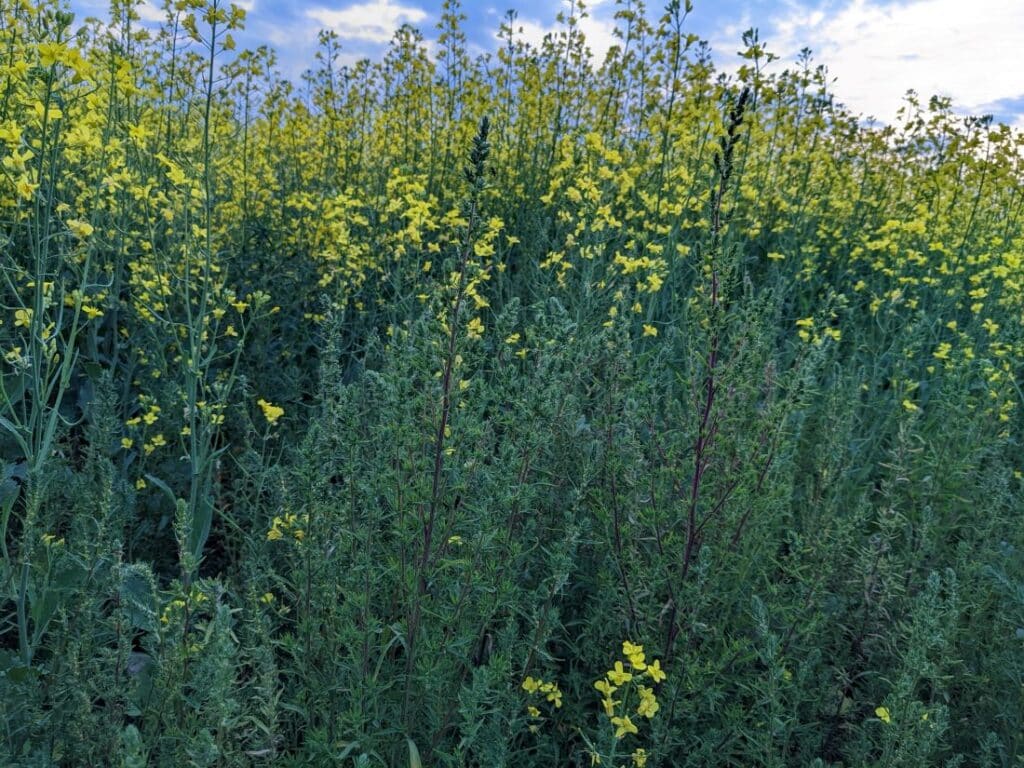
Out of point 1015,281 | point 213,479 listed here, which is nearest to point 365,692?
point 213,479

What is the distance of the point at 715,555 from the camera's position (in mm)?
2459

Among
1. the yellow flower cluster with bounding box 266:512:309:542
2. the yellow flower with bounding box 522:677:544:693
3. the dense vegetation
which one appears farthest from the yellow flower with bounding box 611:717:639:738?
the yellow flower cluster with bounding box 266:512:309:542

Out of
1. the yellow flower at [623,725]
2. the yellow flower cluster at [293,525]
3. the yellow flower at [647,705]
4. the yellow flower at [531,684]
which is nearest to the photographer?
the yellow flower at [623,725]

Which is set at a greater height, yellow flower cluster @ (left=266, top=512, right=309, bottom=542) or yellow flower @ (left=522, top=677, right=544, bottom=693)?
yellow flower cluster @ (left=266, top=512, right=309, bottom=542)

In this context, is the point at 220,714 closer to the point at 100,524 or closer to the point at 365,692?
the point at 365,692

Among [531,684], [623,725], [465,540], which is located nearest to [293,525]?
[465,540]

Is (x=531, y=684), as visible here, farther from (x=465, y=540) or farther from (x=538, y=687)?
(x=465, y=540)

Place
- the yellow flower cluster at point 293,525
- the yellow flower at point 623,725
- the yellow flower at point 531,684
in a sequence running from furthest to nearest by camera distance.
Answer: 1. the yellow flower cluster at point 293,525
2. the yellow flower at point 531,684
3. the yellow flower at point 623,725

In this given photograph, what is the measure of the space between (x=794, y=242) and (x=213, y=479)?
16.4 ft

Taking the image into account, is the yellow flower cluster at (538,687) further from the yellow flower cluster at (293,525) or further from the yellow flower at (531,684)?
the yellow flower cluster at (293,525)

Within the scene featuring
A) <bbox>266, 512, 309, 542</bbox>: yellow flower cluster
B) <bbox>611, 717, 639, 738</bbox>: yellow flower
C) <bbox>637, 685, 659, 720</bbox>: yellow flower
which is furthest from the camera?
<bbox>266, 512, 309, 542</bbox>: yellow flower cluster

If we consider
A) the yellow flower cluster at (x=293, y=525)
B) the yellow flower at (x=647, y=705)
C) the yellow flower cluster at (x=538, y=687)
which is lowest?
the yellow flower cluster at (x=538, y=687)

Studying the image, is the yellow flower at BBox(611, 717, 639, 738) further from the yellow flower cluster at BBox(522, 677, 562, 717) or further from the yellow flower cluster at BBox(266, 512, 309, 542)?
the yellow flower cluster at BBox(266, 512, 309, 542)

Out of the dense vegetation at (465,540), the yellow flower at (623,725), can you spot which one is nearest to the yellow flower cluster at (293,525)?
the dense vegetation at (465,540)
